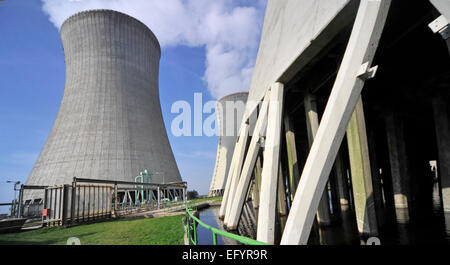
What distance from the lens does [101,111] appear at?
71.4 ft

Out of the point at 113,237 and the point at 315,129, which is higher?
the point at 315,129

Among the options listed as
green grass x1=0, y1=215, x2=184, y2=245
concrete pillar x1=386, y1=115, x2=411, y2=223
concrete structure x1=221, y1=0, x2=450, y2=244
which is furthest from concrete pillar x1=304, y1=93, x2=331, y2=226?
concrete pillar x1=386, y1=115, x2=411, y2=223

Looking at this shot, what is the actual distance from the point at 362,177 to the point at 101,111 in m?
21.4

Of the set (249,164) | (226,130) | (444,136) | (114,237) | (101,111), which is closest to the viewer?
(114,237)

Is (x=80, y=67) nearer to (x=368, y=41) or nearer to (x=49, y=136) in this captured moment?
(x=49, y=136)

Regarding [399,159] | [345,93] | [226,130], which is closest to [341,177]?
[399,159]

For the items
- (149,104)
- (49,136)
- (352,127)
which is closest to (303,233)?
(352,127)

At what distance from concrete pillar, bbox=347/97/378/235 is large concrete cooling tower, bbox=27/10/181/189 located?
2000 cm

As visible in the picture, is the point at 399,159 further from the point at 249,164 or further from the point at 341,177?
the point at 249,164

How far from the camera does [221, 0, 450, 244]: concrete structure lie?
12.8 ft

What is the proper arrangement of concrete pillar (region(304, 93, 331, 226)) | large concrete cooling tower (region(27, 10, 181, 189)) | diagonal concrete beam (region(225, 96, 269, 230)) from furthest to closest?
large concrete cooling tower (region(27, 10, 181, 189))
concrete pillar (region(304, 93, 331, 226))
diagonal concrete beam (region(225, 96, 269, 230))

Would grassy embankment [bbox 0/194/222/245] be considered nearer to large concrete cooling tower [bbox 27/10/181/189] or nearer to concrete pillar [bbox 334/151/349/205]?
concrete pillar [bbox 334/151/349/205]

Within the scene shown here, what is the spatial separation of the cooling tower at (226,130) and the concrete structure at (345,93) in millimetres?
18260
